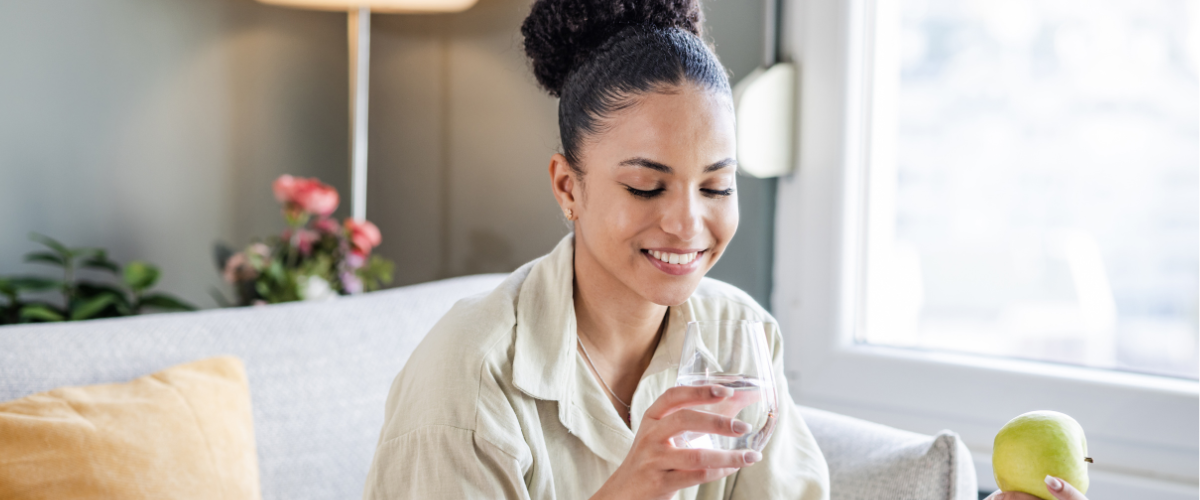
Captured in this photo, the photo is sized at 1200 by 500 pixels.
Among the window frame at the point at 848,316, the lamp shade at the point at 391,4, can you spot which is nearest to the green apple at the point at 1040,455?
the window frame at the point at 848,316

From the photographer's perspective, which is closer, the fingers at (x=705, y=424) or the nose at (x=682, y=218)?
the fingers at (x=705, y=424)

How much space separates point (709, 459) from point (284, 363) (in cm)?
92

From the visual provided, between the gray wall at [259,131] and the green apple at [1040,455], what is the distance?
113 cm

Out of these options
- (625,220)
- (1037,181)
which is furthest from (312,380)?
(1037,181)

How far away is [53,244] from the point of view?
6.62 ft

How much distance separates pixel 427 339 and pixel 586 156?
1.03 ft

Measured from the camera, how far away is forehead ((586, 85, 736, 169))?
1033 mm

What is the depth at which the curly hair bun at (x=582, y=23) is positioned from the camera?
1158 mm

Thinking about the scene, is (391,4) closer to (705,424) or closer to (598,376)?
(598,376)

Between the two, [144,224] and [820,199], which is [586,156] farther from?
[144,224]

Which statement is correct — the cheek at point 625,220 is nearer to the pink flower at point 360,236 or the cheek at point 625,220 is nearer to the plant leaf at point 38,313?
the pink flower at point 360,236

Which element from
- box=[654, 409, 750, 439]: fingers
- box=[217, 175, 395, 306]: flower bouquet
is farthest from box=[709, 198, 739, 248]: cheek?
box=[217, 175, 395, 306]: flower bouquet

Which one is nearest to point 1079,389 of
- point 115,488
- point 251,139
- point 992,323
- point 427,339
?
point 992,323

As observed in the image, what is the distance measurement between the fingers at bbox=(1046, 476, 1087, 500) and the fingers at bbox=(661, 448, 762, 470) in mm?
315
